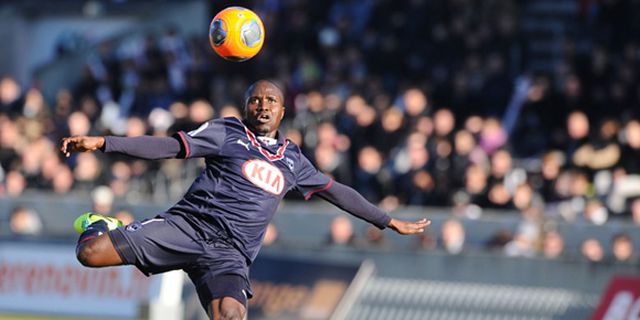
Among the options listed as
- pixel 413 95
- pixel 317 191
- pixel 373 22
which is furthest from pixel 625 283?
pixel 373 22

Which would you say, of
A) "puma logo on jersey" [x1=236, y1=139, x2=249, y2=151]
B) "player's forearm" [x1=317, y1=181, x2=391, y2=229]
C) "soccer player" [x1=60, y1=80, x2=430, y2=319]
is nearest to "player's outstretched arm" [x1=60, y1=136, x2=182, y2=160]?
"soccer player" [x1=60, y1=80, x2=430, y2=319]

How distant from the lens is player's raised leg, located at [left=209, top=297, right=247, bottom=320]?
33.6 feet

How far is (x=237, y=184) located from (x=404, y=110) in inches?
375

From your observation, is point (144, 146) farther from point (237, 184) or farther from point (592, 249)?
point (592, 249)

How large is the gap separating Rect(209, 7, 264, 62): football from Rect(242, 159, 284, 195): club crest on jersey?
105cm

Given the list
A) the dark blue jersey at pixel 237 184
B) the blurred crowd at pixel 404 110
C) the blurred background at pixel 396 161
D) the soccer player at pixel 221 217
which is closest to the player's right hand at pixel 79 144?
the soccer player at pixel 221 217

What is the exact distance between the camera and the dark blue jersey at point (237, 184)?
10602 millimetres

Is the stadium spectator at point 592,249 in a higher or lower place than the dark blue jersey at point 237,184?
higher

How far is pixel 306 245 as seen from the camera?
1770 centimetres

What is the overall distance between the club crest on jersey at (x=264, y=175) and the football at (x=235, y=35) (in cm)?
105

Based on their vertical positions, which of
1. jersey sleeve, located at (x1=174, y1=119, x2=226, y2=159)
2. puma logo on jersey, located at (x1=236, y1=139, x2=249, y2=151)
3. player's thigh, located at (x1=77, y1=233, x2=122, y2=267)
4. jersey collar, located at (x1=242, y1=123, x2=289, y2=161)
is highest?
jersey collar, located at (x1=242, y1=123, x2=289, y2=161)

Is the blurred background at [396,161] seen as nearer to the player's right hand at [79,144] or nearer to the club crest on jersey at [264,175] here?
the club crest on jersey at [264,175]

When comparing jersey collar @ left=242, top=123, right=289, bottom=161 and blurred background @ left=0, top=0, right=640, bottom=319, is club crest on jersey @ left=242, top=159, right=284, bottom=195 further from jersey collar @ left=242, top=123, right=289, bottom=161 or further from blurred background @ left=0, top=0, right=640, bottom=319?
blurred background @ left=0, top=0, right=640, bottom=319

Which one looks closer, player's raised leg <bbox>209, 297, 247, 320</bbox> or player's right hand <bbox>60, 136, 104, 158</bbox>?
player's right hand <bbox>60, 136, 104, 158</bbox>
